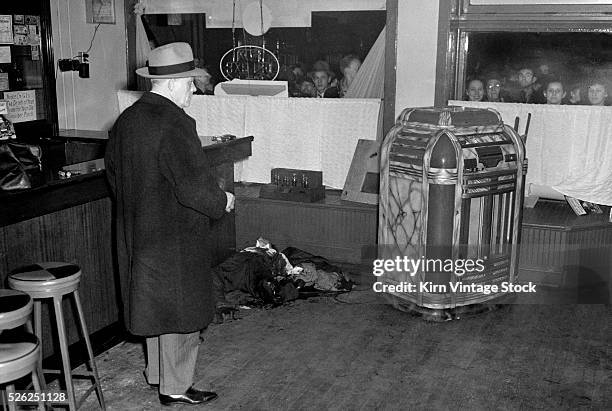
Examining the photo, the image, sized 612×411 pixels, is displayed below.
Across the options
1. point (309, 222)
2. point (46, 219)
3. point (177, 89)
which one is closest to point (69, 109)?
point (309, 222)

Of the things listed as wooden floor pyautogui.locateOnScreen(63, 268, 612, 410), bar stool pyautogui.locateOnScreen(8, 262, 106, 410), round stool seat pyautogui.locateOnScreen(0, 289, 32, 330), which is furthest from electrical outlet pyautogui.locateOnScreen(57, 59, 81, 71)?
round stool seat pyautogui.locateOnScreen(0, 289, 32, 330)

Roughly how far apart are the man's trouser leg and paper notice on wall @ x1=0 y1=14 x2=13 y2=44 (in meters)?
3.49

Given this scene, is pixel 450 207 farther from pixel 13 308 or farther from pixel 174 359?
pixel 13 308

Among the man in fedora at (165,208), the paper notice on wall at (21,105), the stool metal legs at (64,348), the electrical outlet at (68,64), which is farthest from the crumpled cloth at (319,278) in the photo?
the electrical outlet at (68,64)

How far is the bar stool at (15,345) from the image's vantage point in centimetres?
238

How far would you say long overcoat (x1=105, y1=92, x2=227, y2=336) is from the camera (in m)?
A: 3.08

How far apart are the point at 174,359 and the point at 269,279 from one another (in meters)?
1.76

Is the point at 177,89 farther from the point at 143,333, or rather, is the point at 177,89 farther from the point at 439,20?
the point at 439,20

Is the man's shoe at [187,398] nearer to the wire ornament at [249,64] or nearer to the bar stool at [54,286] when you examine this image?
the bar stool at [54,286]

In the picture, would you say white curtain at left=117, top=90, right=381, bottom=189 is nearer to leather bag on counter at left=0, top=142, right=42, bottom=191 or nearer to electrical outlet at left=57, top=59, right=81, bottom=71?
electrical outlet at left=57, top=59, right=81, bottom=71

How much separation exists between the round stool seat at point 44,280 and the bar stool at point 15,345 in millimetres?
190

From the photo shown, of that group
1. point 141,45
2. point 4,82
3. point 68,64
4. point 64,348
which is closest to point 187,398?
point 64,348

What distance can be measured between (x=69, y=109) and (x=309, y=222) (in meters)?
2.46

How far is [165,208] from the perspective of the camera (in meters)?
3.14
